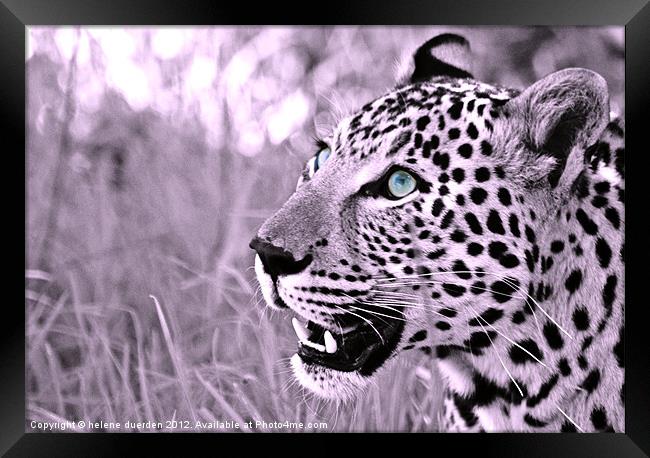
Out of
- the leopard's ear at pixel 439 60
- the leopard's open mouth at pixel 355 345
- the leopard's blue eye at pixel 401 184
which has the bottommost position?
the leopard's open mouth at pixel 355 345

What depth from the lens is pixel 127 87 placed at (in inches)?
119

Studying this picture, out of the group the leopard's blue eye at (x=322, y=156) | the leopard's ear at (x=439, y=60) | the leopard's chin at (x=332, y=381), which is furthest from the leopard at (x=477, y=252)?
the leopard's ear at (x=439, y=60)

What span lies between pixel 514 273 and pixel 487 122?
19.4 inches

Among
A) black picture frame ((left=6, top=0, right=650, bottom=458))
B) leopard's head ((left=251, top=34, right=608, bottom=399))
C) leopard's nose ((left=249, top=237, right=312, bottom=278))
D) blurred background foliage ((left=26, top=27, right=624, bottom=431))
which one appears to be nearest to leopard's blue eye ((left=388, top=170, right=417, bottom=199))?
leopard's head ((left=251, top=34, right=608, bottom=399))

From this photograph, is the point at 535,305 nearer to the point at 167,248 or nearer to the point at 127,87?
the point at 167,248

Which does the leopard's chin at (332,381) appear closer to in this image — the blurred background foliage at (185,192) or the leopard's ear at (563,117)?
the blurred background foliage at (185,192)

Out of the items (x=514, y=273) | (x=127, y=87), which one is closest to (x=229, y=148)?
(x=127, y=87)

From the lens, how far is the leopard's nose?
2.01 m

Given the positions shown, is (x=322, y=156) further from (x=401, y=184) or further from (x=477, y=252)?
(x=477, y=252)

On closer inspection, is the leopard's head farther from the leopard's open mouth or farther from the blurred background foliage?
the blurred background foliage

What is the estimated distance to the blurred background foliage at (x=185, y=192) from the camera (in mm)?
2744
